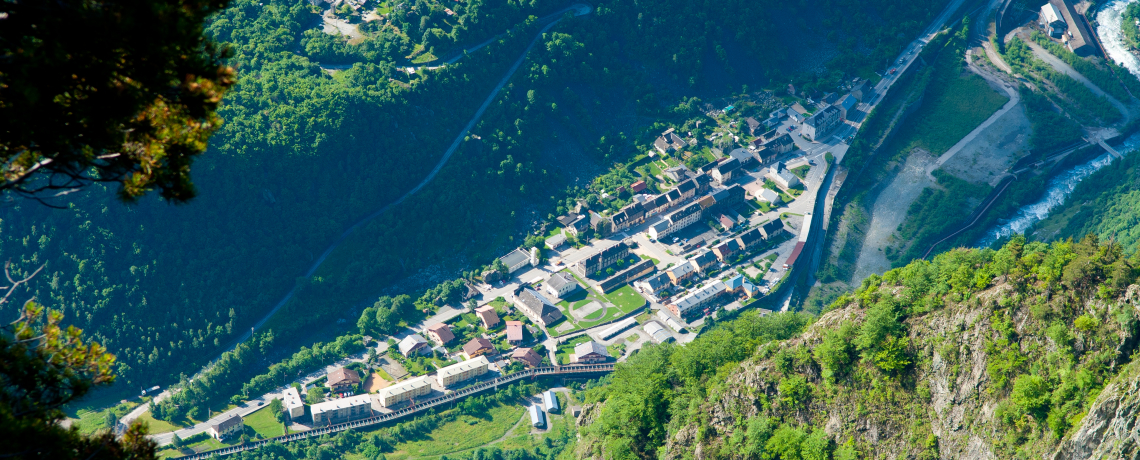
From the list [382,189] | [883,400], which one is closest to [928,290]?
[883,400]

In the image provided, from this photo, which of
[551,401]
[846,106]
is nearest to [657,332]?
[551,401]

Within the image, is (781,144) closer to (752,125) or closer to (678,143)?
(752,125)

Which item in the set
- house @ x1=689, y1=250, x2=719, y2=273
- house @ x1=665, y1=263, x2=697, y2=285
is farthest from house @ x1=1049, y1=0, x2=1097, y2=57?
house @ x1=665, y1=263, x2=697, y2=285

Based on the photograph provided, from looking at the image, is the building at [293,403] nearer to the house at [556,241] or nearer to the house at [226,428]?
the house at [226,428]

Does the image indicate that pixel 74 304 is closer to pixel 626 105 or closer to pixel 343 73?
pixel 343 73

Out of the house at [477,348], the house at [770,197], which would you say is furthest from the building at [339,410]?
the house at [770,197]

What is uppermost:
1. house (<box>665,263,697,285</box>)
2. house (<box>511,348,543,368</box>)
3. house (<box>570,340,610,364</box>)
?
house (<box>665,263,697,285</box>)

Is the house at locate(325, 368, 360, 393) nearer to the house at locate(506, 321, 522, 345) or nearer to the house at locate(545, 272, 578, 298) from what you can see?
the house at locate(506, 321, 522, 345)
